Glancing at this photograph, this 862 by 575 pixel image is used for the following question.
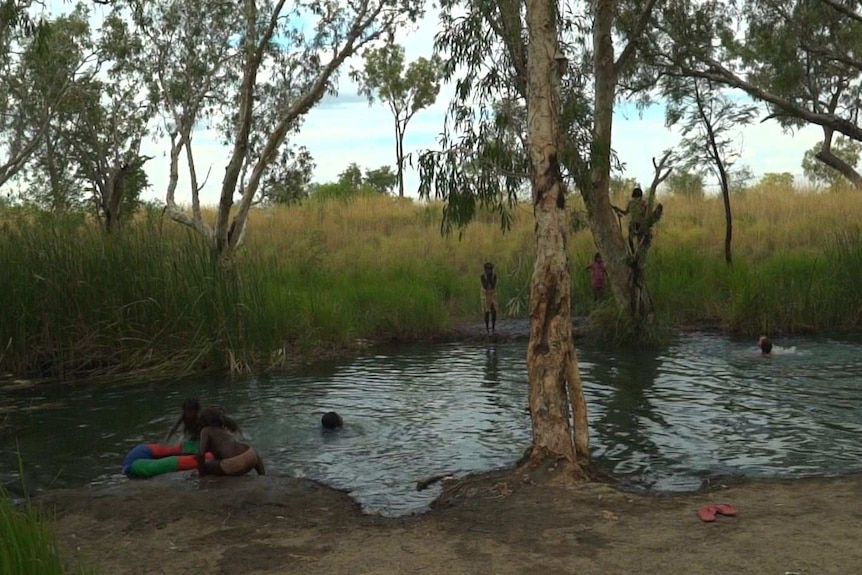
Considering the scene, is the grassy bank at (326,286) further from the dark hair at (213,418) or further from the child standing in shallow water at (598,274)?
the dark hair at (213,418)

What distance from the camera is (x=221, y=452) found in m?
8.05

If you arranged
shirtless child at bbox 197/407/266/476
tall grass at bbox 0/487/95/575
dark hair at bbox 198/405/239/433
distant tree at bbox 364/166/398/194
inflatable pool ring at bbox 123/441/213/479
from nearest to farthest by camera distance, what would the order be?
tall grass at bbox 0/487/95/575, shirtless child at bbox 197/407/266/476, dark hair at bbox 198/405/239/433, inflatable pool ring at bbox 123/441/213/479, distant tree at bbox 364/166/398/194

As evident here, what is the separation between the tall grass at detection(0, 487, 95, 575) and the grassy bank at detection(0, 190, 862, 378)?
951 centimetres

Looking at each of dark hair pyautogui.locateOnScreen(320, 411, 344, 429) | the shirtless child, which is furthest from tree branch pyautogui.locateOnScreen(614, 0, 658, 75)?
the shirtless child

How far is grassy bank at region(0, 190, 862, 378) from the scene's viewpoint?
13.5 metres

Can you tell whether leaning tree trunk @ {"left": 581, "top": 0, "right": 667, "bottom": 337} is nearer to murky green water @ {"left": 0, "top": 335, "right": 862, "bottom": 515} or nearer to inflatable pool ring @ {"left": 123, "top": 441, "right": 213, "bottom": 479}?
murky green water @ {"left": 0, "top": 335, "right": 862, "bottom": 515}

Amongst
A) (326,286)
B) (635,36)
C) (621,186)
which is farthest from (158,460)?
(621,186)

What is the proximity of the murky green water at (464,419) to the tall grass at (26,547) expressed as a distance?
3.29 metres

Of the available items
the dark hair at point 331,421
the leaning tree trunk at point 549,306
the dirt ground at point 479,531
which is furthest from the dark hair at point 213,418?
the leaning tree trunk at point 549,306

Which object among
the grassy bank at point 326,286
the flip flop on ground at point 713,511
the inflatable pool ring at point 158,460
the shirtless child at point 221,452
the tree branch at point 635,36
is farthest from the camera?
the tree branch at point 635,36

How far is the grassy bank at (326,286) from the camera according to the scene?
44.4 ft

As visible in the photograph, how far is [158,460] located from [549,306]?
12.8 ft

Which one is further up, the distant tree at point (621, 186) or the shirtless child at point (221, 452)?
the distant tree at point (621, 186)

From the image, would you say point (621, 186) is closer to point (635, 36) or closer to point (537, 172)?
point (635, 36)
